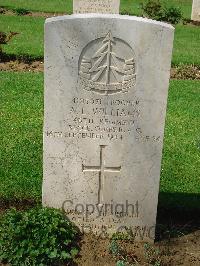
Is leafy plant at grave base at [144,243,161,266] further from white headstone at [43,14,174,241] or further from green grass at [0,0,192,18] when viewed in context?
green grass at [0,0,192,18]

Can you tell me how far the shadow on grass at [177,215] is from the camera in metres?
4.83

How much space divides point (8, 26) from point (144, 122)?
10302 millimetres

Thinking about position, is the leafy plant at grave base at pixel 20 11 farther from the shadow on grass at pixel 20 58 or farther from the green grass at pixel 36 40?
the shadow on grass at pixel 20 58

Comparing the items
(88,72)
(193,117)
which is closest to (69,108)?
(88,72)

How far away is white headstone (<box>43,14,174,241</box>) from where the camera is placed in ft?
12.9

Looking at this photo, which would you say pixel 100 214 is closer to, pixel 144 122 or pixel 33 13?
pixel 144 122

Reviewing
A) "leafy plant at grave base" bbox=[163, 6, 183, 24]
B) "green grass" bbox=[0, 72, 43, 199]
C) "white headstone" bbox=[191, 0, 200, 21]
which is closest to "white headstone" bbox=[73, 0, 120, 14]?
"leafy plant at grave base" bbox=[163, 6, 183, 24]

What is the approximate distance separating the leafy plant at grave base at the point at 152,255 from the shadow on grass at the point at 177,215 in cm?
25

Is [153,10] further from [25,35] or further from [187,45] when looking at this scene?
[25,35]

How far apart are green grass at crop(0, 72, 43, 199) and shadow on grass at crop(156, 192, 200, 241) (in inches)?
50.7

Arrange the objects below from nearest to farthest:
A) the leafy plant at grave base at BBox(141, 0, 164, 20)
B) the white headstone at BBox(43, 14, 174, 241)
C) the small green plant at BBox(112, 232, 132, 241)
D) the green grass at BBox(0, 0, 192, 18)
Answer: the white headstone at BBox(43, 14, 174, 241) < the small green plant at BBox(112, 232, 132, 241) < the leafy plant at grave base at BBox(141, 0, 164, 20) < the green grass at BBox(0, 0, 192, 18)

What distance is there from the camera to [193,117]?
7.87 m

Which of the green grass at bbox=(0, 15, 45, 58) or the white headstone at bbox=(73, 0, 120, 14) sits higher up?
the white headstone at bbox=(73, 0, 120, 14)

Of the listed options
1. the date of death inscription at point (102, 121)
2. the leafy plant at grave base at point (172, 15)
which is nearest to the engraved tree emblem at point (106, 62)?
the date of death inscription at point (102, 121)
